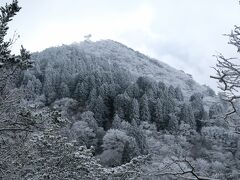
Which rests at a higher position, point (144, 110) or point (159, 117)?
point (144, 110)

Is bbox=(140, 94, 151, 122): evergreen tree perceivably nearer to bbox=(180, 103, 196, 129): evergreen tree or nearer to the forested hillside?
the forested hillside

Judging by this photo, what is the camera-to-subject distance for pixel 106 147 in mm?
63969

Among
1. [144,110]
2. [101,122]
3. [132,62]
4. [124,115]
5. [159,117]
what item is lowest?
[101,122]

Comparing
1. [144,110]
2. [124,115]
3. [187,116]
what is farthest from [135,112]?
[187,116]

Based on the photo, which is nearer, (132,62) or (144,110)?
(144,110)

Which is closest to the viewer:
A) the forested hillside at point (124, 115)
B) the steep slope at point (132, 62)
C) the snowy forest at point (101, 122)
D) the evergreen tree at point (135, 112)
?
the snowy forest at point (101, 122)

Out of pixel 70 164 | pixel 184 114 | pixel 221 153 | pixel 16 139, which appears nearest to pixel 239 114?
pixel 16 139

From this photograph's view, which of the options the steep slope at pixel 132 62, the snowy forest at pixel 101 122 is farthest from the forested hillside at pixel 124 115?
the steep slope at pixel 132 62

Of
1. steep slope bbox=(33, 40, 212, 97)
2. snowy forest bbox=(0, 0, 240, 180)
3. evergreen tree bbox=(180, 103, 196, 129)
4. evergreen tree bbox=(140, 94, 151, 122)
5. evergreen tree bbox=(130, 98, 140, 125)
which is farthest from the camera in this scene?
steep slope bbox=(33, 40, 212, 97)

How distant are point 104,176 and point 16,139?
3848 mm

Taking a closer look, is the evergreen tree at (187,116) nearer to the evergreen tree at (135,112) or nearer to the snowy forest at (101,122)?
the snowy forest at (101,122)

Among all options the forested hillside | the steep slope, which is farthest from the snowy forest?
the steep slope

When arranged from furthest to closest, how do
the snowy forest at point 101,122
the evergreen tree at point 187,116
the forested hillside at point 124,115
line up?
the evergreen tree at point 187,116
the forested hillside at point 124,115
the snowy forest at point 101,122

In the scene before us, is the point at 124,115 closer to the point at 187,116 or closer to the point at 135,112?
the point at 135,112
